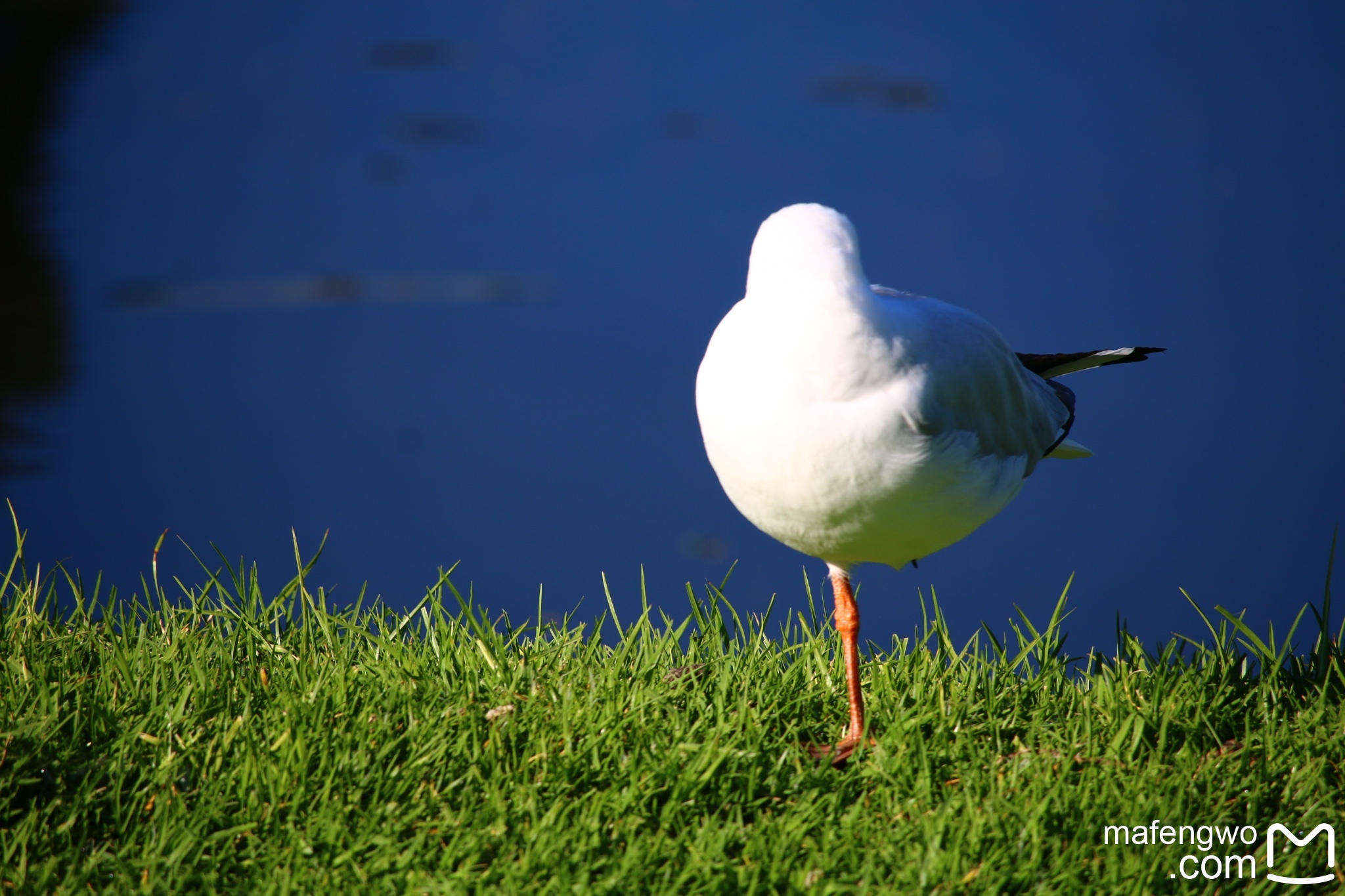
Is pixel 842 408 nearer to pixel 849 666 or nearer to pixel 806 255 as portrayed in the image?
pixel 806 255

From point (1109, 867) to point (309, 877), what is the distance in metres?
1.43

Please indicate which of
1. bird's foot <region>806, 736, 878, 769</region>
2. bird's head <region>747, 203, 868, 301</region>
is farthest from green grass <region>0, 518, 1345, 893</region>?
bird's head <region>747, 203, 868, 301</region>

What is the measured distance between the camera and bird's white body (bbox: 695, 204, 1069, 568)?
2137 mm

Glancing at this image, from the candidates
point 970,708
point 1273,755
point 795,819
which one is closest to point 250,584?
point 795,819

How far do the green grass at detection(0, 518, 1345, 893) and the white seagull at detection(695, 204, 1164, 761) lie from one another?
299 mm

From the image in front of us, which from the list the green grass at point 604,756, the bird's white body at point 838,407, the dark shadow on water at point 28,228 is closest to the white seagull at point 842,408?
the bird's white body at point 838,407

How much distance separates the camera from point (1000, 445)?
253cm

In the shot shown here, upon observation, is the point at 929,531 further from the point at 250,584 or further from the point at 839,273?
the point at 250,584

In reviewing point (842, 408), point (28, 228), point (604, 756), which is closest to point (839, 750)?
point (604, 756)

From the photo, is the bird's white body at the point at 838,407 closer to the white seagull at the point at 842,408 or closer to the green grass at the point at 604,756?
the white seagull at the point at 842,408

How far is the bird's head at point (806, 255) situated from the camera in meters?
2.17

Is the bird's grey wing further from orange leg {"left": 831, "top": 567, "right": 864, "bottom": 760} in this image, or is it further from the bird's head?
orange leg {"left": 831, "top": 567, "right": 864, "bottom": 760}

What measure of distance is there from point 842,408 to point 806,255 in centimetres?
31

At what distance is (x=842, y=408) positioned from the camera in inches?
84.4
